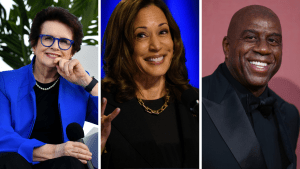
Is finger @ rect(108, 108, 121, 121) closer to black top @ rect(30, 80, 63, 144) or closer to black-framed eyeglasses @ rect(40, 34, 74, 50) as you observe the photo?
black top @ rect(30, 80, 63, 144)

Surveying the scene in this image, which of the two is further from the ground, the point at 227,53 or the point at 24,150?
the point at 227,53

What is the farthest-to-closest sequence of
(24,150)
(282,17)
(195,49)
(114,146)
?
(282,17) → (195,49) → (114,146) → (24,150)

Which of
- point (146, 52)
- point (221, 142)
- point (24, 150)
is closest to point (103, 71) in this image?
point (146, 52)

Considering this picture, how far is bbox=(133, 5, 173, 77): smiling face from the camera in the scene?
5.24 feet

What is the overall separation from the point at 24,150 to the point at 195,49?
3.55ft

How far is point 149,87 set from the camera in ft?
5.42

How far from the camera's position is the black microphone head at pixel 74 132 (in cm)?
158

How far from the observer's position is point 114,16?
1631mm

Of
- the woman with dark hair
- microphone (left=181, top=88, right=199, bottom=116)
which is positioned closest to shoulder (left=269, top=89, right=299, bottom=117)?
microphone (left=181, top=88, right=199, bottom=116)

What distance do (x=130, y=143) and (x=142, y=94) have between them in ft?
0.91

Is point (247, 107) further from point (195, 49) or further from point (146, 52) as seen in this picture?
point (146, 52)

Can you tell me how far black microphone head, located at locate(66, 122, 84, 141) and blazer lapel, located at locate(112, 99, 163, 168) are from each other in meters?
0.19

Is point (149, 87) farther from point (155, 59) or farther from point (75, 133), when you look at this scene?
point (75, 133)

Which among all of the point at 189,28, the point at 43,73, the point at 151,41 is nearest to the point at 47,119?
the point at 43,73
